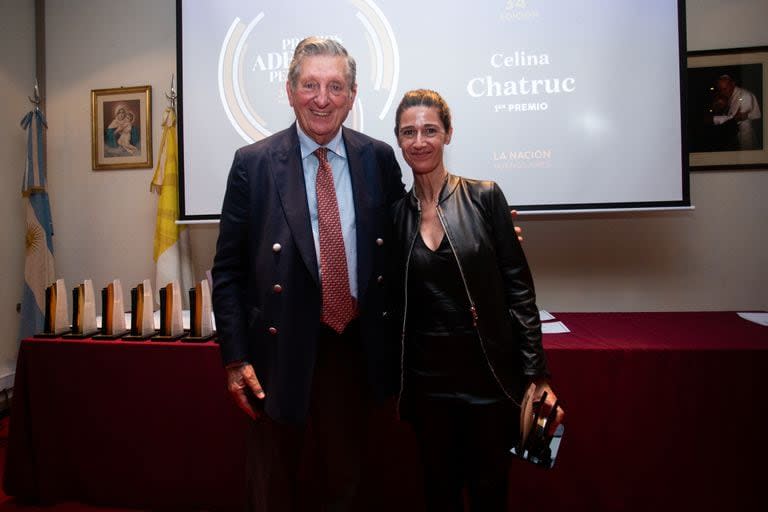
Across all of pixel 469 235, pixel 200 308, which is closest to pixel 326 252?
pixel 469 235

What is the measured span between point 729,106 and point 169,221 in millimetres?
3392

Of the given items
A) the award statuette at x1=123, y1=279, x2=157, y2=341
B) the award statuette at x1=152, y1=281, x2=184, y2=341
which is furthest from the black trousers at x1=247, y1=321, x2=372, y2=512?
the award statuette at x1=123, y1=279, x2=157, y2=341

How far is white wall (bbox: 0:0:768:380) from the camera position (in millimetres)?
2869

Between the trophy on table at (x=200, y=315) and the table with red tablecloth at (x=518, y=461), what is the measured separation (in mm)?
86

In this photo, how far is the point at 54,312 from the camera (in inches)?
89.8

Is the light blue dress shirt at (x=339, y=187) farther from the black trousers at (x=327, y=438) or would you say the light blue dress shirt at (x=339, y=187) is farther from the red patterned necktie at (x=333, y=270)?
the black trousers at (x=327, y=438)

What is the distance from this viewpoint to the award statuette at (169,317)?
85.4 inches

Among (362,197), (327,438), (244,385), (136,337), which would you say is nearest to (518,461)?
(327,438)

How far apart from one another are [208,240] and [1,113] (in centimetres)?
167

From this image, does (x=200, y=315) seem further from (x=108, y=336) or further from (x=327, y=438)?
(x=327, y=438)

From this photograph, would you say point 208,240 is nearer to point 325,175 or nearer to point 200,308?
point 200,308

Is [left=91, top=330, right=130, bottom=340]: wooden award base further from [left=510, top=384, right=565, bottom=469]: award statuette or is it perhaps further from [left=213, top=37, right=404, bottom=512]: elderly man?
[left=510, top=384, right=565, bottom=469]: award statuette

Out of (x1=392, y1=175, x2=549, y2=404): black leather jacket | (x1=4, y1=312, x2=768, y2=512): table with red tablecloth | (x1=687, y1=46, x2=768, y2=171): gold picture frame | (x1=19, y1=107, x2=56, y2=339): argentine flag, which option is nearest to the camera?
(x1=392, y1=175, x2=549, y2=404): black leather jacket

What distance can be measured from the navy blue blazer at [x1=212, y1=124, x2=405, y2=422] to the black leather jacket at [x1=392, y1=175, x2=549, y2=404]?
79 mm
